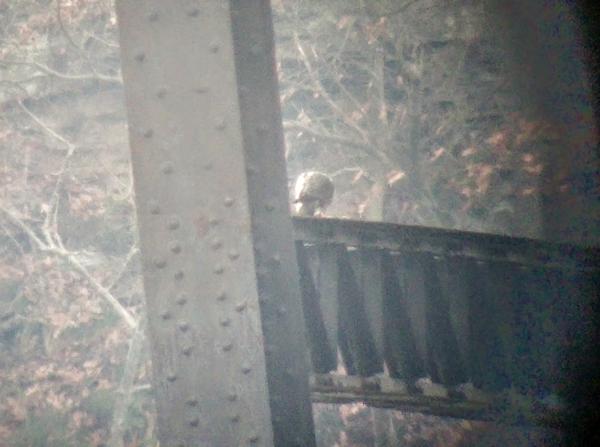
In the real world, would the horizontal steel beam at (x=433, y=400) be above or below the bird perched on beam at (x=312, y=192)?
below

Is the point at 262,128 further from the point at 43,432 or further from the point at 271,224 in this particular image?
the point at 43,432

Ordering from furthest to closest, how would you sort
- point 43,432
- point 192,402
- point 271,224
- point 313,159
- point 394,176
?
1. point 313,159
2. point 43,432
3. point 394,176
4. point 271,224
5. point 192,402

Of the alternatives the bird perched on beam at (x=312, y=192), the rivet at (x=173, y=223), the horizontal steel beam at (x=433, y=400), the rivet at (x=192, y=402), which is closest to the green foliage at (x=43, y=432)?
the horizontal steel beam at (x=433, y=400)

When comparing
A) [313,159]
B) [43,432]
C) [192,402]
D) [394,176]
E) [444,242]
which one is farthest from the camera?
[313,159]

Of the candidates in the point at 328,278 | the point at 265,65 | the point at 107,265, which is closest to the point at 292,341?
the point at 265,65

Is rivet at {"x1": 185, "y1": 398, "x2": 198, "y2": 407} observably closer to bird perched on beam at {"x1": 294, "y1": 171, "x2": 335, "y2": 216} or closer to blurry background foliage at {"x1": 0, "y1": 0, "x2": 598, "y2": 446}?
bird perched on beam at {"x1": 294, "y1": 171, "x2": 335, "y2": 216}

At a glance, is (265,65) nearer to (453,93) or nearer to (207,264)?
(207,264)

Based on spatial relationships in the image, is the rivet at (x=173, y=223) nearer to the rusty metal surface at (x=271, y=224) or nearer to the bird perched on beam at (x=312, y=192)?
the rusty metal surface at (x=271, y=224)

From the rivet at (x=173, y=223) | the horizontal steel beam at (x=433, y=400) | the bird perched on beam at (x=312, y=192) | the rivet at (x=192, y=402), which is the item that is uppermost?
the bird perched on beam at (x=312, y=192)

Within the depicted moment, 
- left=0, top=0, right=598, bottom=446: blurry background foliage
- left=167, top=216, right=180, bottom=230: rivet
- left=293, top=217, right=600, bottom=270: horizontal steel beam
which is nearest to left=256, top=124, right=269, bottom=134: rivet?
left=167, top=216, right=180, bottom=230: rivet

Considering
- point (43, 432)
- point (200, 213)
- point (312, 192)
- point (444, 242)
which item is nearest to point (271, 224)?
point (200, 213)
